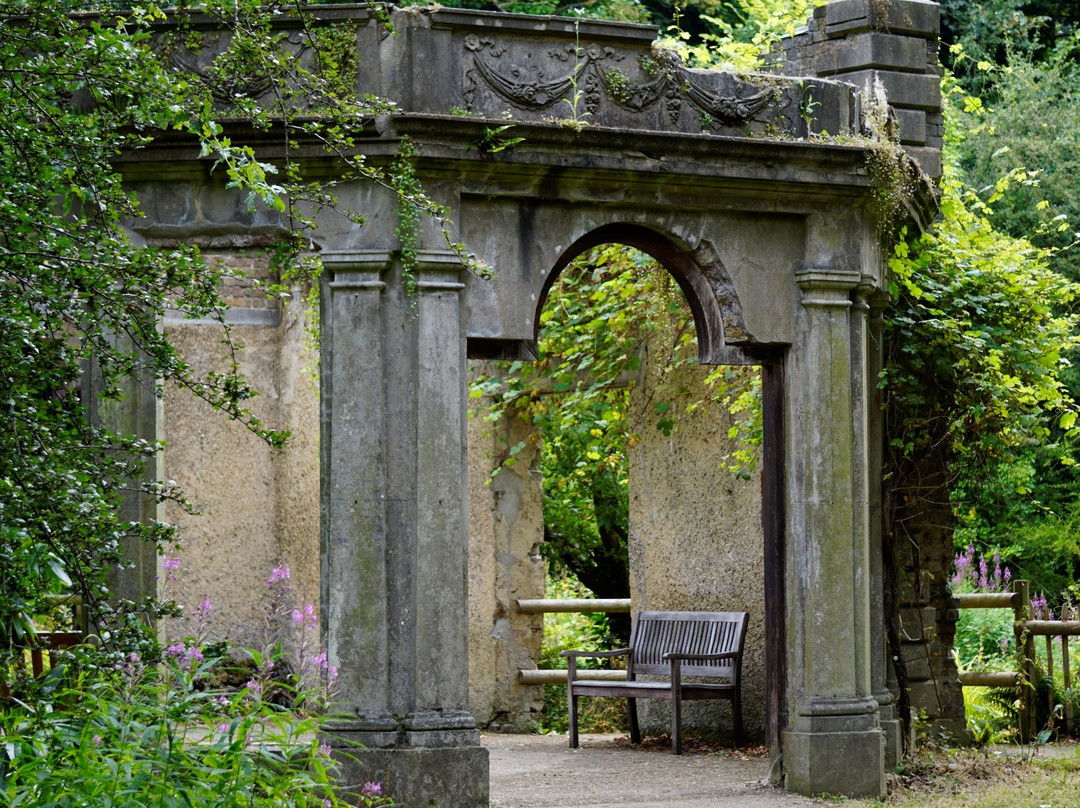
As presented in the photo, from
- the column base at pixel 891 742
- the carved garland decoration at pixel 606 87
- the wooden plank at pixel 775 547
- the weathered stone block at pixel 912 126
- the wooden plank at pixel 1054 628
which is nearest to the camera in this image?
the carved garland decoration at pixel 606 87

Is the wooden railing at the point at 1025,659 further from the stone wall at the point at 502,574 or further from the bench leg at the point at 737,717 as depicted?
the stone wall at the point at 502,574

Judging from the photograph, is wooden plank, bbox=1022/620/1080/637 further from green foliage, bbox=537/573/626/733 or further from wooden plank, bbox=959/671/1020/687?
green foliage, bbox=537/573/626/733

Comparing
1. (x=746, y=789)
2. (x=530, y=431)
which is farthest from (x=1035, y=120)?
(x=746, y=789)

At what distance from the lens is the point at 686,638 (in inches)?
401

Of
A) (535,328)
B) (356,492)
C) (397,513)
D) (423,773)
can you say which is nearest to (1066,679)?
(535,328)

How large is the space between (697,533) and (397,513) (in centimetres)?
370

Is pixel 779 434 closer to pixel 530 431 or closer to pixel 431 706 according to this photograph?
pixel 431 706

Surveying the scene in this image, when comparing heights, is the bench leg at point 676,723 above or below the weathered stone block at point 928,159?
below

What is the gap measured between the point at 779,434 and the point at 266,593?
5.50 metres

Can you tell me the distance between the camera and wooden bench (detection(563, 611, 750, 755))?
9.59 metres

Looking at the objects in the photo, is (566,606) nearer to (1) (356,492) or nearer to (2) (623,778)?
(2) (623,778)

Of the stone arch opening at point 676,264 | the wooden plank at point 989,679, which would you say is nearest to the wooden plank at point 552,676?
the wooden plank at point 989,679

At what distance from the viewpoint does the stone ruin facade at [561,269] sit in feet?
23.6

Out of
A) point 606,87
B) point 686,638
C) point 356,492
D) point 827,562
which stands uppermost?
point 606,87
